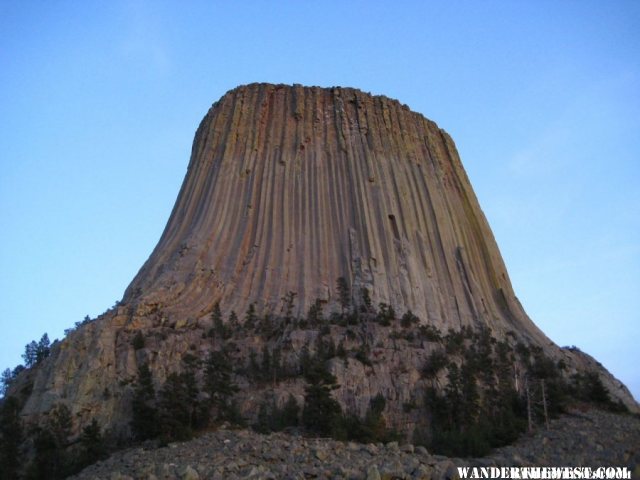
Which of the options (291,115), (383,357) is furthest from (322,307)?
(291,115)

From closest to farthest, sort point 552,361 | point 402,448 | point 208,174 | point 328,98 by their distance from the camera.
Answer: point 402,448
point 552,361
point 208,174
point 328,98

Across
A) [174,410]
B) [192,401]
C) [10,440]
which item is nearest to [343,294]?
[192,401]

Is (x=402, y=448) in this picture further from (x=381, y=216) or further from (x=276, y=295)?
(x=381, y=216)

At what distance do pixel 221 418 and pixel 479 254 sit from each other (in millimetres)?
19891

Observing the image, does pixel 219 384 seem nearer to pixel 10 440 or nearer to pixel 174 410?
pixel 174 410

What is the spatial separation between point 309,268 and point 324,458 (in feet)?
54.1

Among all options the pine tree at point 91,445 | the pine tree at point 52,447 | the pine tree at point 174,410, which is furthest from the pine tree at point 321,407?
the pine tree at point 52,447

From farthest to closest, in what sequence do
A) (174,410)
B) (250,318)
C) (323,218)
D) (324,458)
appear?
(323,218)
(250,318)
(174,410)
(324,458)

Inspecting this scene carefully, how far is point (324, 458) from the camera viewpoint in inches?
738

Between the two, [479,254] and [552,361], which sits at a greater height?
[479,254]

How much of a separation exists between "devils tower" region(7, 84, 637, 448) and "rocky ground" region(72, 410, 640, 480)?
4343 mm

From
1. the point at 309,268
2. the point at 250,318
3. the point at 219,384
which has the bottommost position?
the point at 219,384

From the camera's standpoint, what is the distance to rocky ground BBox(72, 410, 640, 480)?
16.9 m

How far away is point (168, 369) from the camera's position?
89.0 ft
